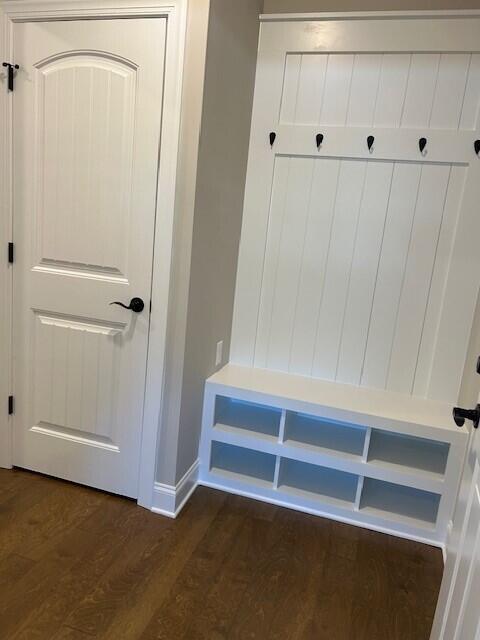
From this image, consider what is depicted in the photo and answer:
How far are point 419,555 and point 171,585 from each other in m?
1.08

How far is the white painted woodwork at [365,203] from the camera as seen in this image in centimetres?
215

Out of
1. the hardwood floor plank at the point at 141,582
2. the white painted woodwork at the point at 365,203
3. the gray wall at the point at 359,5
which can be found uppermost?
the gray wall at the point at 359,5

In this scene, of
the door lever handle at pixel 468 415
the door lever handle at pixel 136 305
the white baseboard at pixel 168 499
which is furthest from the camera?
the white baseboard at pixel 168 499

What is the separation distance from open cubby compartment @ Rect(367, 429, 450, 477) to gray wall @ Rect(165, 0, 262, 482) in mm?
896

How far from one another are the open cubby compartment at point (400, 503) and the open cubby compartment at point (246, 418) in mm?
546

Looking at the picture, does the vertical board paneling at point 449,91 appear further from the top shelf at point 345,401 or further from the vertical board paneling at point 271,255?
the top shelf at point 345,401

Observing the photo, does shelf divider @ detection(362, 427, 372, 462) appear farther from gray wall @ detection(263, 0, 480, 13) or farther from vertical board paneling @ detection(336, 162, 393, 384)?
gray wall @ detection(263, 0, 480, 13)

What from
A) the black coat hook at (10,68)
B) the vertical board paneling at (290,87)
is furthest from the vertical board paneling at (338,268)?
the black coat hook at (10,68)

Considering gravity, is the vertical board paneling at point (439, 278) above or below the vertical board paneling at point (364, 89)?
below

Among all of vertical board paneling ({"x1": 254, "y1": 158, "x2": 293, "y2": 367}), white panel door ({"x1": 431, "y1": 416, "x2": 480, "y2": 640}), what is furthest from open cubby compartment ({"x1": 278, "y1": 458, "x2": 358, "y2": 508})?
white panel door ({"x1": 431, "y1": 416, "x2": 480, "y2": 640})

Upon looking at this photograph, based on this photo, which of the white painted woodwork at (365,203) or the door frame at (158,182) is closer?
the door frame at (158,182)

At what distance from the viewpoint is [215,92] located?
6.32ft

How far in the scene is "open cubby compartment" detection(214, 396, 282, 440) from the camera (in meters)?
2.37

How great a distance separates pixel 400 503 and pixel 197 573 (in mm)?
1055
